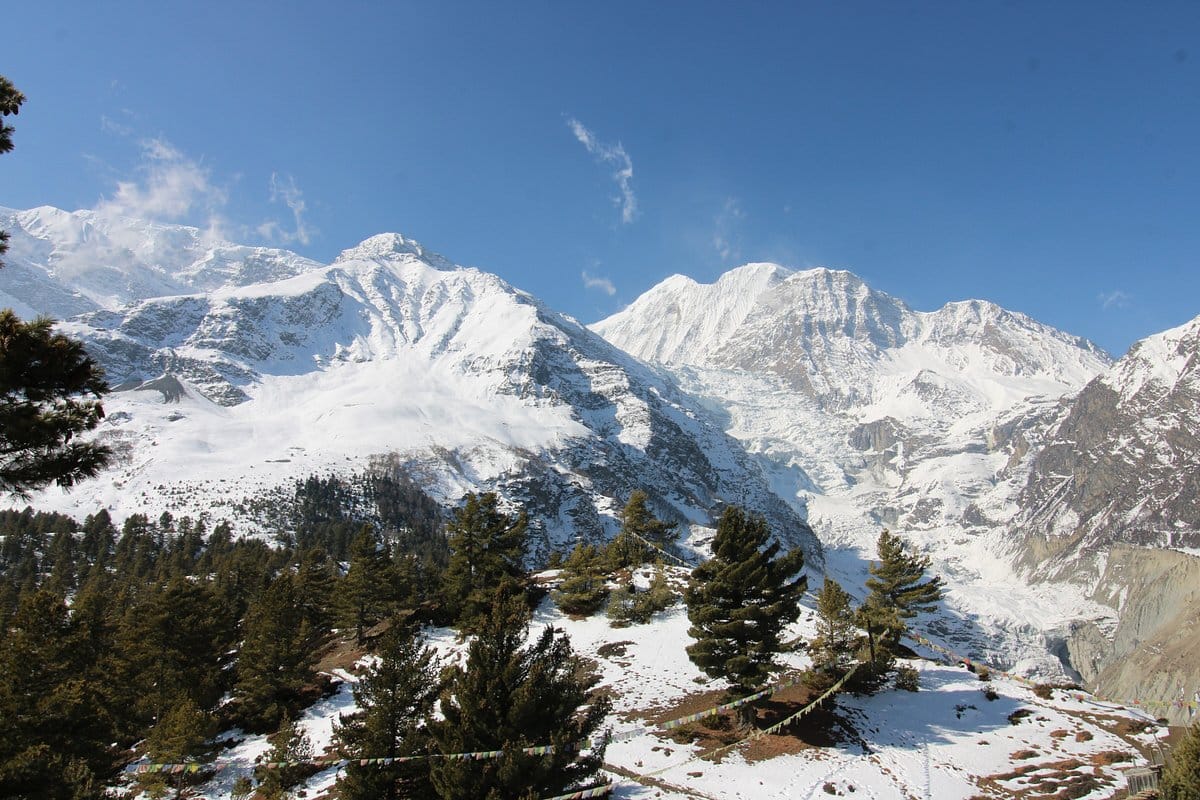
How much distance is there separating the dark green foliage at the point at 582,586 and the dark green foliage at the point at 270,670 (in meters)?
18.8

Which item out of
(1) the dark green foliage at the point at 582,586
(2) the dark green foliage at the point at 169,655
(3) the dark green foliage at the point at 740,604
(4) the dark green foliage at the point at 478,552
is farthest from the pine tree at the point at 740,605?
(2) the dark green foliage at the point at 169,655

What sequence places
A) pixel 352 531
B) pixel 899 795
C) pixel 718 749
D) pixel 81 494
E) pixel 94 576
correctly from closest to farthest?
pixel 899 795
pixel 718 749
pixel 94 576
pixel 352 531
pixel 81 494

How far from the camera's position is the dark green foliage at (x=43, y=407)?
952cm

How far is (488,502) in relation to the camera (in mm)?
51938

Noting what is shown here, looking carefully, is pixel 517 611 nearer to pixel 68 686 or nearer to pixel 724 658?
pixel 724 658

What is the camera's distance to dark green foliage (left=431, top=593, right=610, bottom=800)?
699 inches

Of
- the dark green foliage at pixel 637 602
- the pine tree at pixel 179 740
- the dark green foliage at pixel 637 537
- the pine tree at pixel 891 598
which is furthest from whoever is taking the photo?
the dark green foliage at pixel 637 537

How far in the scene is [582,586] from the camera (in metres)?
51.2

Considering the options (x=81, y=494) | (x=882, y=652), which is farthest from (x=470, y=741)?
(x=81, y=494)

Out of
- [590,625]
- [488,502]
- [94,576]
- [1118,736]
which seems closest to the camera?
[1118,736]

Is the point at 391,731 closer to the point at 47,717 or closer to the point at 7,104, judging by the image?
the point at 47,717

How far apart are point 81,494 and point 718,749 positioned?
762ft

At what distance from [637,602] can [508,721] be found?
30.3 m

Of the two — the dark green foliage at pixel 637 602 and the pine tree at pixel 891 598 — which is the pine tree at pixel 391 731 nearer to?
the dark green foliage at pixel 637 602
